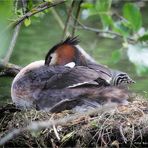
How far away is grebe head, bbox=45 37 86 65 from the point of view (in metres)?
6.38

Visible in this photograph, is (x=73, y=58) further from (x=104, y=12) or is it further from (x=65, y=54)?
(x=104, y=12)

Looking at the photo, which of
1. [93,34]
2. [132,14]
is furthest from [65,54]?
[93,34]

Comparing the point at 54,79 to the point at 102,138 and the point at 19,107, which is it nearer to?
the point at 19,107

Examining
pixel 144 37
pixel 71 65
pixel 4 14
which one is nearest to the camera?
pixel 4 14

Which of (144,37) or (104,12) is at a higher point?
(104,12)

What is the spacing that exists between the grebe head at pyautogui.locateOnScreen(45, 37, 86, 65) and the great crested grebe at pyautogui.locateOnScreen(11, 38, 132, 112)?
0.23 m

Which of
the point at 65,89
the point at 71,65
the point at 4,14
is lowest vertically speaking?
the point at 65,89

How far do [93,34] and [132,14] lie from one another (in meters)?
7.36

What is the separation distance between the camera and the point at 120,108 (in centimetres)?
568

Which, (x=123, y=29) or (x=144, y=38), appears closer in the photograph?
(x=144, y=38)

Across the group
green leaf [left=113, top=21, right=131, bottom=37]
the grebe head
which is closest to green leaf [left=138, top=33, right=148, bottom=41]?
green leaf [left=113, top=21, right=131, bottom=37]

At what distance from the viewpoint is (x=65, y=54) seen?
253 inches

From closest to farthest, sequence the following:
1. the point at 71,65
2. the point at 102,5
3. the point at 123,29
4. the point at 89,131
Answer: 1. the point at 123,29
2. the point at 102,5
3. the point at 89,131
4. the point at 71,65

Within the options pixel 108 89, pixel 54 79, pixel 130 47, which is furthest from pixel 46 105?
pixel 130 47
